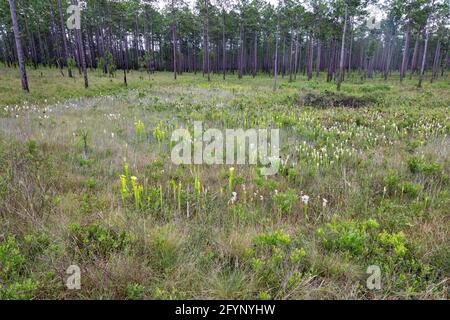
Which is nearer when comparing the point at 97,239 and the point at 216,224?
the point at 97,239

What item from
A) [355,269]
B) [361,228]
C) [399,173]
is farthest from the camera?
[399,173]

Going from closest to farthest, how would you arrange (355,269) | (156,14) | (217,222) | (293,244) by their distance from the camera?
(355,269) < (293,244) < (217,222) < (156,14)

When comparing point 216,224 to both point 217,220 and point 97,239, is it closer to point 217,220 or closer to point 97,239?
point 217,220

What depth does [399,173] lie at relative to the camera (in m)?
5.11

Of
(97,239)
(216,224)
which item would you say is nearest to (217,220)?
(216,224)

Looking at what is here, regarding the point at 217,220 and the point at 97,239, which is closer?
the point at 97,239

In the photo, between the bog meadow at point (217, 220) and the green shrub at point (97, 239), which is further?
the green shrub at point (97, 239)

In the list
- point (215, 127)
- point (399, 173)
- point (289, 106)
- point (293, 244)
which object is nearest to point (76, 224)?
point (293, 244)

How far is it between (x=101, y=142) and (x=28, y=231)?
398 centimetres

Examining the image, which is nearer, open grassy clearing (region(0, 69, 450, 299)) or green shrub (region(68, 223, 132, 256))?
open grassy clearing (region(0, 69, 450, 299))

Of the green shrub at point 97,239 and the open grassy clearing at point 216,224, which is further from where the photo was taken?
the green shrub at point 97,239

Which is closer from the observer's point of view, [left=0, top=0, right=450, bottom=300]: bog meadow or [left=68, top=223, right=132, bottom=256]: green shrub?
[left=0, top=0, right=450, bottom=300]: bog meadow

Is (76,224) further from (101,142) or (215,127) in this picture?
(215,127)

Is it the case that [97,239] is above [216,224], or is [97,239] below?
above
